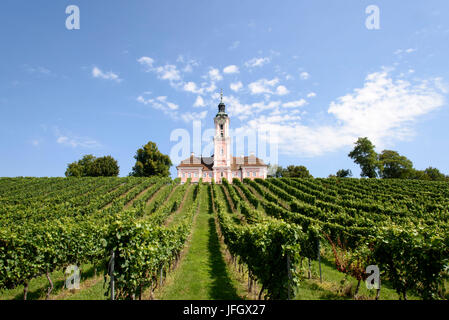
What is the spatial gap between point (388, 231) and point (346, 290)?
2.94 m

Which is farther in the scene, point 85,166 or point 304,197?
point 85,166

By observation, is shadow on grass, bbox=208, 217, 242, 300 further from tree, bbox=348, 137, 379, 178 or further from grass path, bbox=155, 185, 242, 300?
tree, bbox=348, 137, 379, 178

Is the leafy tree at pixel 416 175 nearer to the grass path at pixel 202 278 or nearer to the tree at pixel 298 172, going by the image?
the tree at pixel 298 172

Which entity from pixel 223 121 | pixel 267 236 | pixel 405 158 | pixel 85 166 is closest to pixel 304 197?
pixel 267 236

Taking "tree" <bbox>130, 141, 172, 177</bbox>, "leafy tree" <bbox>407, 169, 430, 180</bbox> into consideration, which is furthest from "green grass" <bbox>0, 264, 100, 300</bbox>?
"leafy tree" <bbox>407, 169, 430, 180</bbox>

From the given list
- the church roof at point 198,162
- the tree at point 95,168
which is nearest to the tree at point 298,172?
the church roof at point 198,162

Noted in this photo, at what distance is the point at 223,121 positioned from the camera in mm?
67750

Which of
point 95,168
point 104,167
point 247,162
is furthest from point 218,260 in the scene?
point 95,168

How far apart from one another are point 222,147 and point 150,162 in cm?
2098

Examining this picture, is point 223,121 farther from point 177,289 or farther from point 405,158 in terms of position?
point 177,289

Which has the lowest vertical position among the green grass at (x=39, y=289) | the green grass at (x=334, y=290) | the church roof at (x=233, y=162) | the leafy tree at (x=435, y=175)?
the green grass at (x=39, y=289)

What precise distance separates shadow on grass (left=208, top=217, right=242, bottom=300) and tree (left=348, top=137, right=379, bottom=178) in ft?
191

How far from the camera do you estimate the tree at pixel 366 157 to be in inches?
2328

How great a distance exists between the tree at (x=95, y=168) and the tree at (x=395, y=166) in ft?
246
